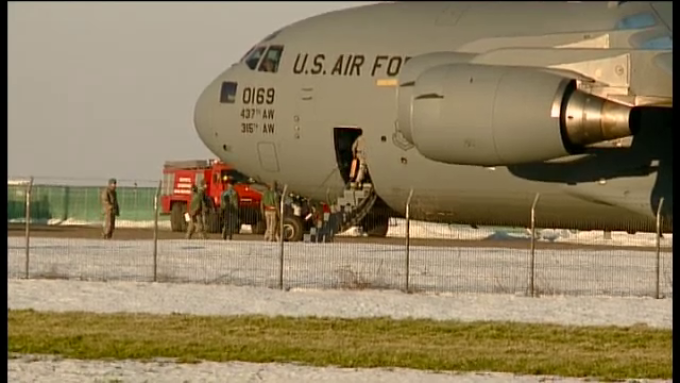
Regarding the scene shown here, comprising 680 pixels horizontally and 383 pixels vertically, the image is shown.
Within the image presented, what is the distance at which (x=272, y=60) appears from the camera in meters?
31.2

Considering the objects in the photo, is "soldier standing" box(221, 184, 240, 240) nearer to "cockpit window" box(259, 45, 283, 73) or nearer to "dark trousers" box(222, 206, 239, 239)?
"dark trousers" box(222, 206, 239, 239)

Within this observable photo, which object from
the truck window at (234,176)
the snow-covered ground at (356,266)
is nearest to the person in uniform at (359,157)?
the snow-covered ground at (356,266)

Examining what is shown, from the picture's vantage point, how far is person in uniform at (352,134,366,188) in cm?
3033

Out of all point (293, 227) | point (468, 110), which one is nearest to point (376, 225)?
point (293, 227)

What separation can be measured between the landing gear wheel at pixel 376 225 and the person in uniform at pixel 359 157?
0.93 meters

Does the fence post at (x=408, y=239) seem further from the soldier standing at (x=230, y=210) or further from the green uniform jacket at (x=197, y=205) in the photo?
the green uniform jacket at (x=197, y=205)

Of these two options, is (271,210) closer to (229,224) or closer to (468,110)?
(229,224)

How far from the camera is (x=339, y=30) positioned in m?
30.0

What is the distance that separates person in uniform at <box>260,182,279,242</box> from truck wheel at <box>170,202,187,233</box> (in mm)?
9772

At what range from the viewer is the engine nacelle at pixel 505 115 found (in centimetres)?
2597

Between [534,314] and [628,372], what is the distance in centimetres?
518

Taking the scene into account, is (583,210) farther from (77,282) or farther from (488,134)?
(77,282)

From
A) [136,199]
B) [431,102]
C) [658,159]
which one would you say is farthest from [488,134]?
[136,199]

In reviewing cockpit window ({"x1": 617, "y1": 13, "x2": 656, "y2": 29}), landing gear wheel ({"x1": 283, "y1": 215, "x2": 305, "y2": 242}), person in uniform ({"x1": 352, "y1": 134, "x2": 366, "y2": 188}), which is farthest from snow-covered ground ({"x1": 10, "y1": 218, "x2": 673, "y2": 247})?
cockpit window ({"x1": 617, "y1": 13, "x2": 656, "y2": 29})
